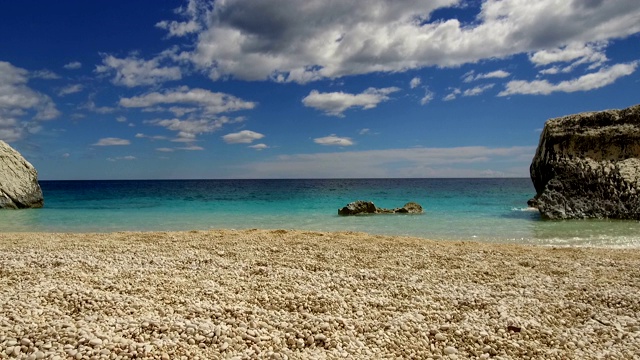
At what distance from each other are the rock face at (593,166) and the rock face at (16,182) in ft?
106

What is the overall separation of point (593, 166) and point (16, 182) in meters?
35.2

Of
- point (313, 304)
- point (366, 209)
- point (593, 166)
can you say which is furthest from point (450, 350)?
point (366, 209)

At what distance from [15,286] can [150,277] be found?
1979 mm

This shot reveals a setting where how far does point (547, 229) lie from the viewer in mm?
15664

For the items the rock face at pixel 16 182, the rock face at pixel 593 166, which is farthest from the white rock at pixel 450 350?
the rock face at pixel 16 182

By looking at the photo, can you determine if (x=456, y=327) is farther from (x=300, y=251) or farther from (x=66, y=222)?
(x=66, y=222)

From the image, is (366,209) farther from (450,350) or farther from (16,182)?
(16,182)

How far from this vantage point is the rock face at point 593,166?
18.0 m

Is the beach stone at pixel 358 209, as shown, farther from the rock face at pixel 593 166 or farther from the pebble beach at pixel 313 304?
the pebble beach at pixel 313 304

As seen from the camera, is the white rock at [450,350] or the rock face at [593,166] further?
the rock face at [593,166]

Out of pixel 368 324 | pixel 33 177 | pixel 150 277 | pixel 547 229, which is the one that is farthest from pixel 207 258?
pixel 33 177

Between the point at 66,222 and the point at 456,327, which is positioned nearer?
the point at 456,327

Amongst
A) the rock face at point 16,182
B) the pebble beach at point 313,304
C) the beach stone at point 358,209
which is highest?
the rock face at point 16,182

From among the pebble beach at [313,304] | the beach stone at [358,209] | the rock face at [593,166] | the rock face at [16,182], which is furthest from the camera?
the rock face at [16,182]
